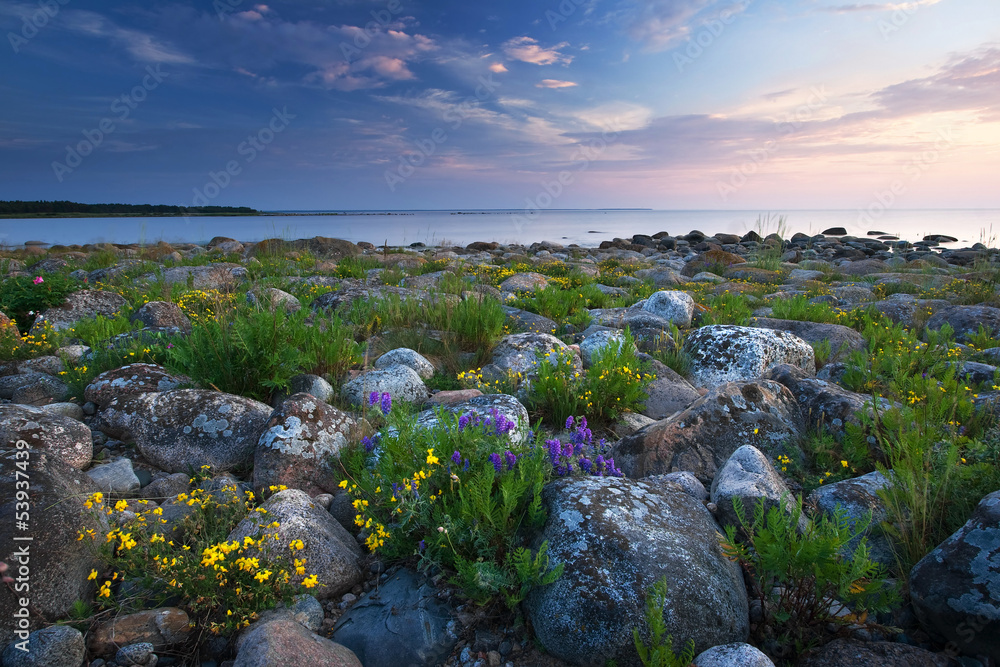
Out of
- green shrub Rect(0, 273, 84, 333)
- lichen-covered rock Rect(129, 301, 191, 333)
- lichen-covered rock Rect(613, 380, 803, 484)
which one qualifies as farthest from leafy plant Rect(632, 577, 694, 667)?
green shrub Rect(0, 273, 84, 333)

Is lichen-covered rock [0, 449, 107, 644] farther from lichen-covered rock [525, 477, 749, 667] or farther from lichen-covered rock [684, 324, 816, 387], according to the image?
lichen-covered rock [684, 324, 816, 387]

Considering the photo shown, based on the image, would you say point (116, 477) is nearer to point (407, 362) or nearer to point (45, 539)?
point (45, 539)

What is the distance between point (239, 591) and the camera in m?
2.47

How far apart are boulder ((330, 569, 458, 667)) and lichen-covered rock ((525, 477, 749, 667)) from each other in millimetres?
450

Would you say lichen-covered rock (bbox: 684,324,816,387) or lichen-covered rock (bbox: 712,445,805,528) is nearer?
lichen-covered rock (bbox: 712,445,805,528)

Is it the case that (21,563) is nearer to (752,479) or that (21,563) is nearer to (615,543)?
(615,543)

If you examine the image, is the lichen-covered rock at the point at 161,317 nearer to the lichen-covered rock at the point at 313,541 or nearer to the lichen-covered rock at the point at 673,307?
the lichen-covered rock at the point at 313,541

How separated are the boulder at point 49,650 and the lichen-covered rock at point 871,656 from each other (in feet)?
10.3

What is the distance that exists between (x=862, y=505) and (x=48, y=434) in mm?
5132

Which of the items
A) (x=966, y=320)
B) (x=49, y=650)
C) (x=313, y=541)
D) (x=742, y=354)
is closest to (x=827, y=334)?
(x=742, y=354)

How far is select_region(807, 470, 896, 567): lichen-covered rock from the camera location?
2.83m

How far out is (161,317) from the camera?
6363mm

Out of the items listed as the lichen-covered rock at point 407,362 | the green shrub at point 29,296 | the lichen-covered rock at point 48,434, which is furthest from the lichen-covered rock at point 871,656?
the green shrub at point 29,296

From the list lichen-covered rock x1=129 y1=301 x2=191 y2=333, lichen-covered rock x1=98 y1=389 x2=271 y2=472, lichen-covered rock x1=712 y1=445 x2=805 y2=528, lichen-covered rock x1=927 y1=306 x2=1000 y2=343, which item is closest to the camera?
lichen-covered rock x1=712 y1=445 x2=805 y2=528
